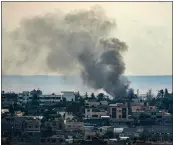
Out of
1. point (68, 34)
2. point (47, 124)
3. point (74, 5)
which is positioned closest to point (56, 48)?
point (68, 34)

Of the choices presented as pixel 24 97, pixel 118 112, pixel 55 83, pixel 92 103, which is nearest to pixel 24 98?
pixel 24 97

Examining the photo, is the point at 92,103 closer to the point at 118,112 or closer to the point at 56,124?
the point at 118,112

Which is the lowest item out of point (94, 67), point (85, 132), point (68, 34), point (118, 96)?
point (85, 132)

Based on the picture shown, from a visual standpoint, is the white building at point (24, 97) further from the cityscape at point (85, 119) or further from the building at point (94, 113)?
the building at point (94, 113)

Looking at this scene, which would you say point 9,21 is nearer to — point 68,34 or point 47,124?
point 68,34

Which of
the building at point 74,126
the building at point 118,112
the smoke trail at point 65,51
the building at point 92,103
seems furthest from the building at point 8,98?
the building at point 118,112

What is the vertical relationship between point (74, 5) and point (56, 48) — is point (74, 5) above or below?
above

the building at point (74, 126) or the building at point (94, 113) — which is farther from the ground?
the building at point (94, 113)
